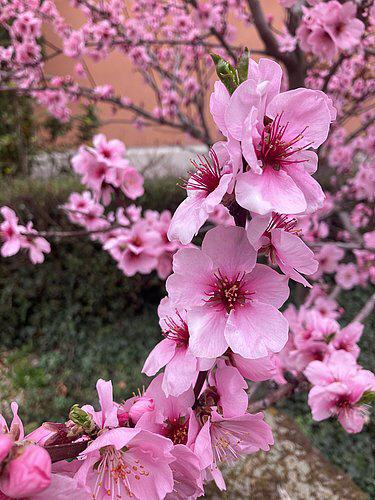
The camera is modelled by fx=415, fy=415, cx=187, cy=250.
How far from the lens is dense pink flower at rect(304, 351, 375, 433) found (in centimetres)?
103

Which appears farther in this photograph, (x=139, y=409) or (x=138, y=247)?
(x=138, y=247)

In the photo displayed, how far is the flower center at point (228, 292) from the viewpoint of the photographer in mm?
646

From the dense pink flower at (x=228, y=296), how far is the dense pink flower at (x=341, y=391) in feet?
1.79

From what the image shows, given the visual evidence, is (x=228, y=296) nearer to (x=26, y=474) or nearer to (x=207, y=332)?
(x=207, y=332)

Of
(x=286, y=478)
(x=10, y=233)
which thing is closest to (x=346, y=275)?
(x=286, y=478)

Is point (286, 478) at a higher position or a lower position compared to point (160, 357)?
lower

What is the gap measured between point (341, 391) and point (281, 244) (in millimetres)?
655

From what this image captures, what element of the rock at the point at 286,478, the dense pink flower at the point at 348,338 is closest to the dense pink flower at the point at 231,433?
the dense pink flower at the point at 348,338

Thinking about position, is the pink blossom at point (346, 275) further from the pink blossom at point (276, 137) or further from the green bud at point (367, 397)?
the pink blossom at point (276, 137)

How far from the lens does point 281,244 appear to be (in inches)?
22.0

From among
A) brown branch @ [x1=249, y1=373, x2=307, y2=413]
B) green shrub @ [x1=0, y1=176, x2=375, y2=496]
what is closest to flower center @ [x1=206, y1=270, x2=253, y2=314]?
brown branch @ [x1=249, y1=373, x2=307, y2=413]

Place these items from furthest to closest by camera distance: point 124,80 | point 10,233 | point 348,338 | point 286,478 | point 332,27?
point 124,80, point 10,233, point 286,478, point 332,27, point 348,338

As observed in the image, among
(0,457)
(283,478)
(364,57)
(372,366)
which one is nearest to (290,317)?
(283,478)

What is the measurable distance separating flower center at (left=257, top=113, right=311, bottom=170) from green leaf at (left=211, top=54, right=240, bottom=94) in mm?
66
